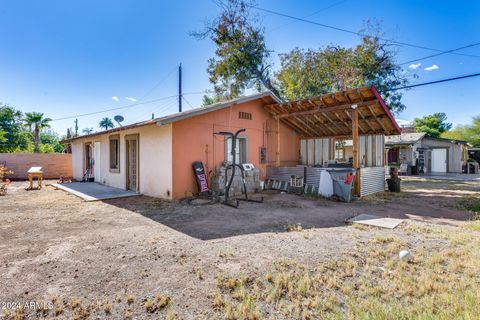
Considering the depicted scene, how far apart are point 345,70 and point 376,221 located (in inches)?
498

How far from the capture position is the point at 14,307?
2.22 metres

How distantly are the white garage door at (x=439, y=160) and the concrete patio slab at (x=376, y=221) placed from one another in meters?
21.1

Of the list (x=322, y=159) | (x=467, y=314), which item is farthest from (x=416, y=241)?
(x=322, y=159)

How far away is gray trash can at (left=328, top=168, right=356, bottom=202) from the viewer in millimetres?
8023

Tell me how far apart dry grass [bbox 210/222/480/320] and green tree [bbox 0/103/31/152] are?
3266cm

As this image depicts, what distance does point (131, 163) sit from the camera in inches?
399

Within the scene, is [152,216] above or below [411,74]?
below

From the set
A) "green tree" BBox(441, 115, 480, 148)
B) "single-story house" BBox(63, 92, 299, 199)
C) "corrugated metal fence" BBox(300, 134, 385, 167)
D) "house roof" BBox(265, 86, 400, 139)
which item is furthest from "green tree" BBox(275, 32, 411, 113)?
"green tree" BBox(441, 115, 480, 148)

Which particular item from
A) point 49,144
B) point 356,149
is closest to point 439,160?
point 356,149

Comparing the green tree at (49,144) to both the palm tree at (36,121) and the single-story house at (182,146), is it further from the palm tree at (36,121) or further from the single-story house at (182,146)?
the single-story house at (182,146)

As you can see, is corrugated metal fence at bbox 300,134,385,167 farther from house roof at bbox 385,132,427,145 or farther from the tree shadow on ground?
house roof at bbox 385,132,427,145

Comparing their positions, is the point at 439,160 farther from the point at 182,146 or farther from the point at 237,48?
the point at 182,146

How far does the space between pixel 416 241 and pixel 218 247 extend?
327 cm

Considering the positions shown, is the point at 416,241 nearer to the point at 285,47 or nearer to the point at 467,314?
the point at 467,314
